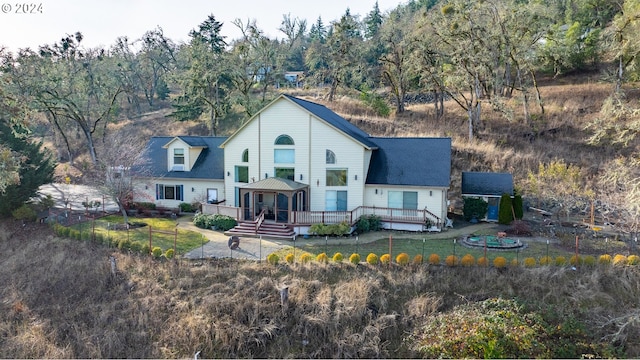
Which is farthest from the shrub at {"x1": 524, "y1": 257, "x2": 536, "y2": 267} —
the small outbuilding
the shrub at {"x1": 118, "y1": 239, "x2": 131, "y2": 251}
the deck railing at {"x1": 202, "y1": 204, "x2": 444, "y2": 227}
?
the shrub at {"x1": 118, "y1": 239, "x2": 131, "y2": 251}

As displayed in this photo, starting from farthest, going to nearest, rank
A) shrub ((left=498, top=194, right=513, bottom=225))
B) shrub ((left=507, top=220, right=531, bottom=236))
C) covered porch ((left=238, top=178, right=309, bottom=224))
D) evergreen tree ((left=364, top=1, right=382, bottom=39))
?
evergreen tree ((left=364, top=1, right=382, bottom=39))
shrub ((left=498, top=194, right=513, bottom=225))
covered porch ((left=238, top=178, right=309, bottom=224))
shrub ((left=507, top=220, right=531, bottom=236))

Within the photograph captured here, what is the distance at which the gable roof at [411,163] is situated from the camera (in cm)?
2180

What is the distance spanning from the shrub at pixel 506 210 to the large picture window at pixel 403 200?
4.94 meters

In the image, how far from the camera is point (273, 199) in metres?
23.3

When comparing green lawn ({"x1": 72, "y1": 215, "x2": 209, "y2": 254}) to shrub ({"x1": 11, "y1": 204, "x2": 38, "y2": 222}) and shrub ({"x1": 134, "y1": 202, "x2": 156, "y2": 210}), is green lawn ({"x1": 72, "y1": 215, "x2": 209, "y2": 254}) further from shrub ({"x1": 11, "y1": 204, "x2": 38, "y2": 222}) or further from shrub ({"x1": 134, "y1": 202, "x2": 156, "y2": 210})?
shrub ({"x1": 11, "y1": 204, "x2": 38, "y2": 222})

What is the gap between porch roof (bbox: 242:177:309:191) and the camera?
69.7ft

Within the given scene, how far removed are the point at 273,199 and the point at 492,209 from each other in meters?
12.8

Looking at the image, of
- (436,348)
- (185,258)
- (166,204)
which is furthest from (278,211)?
(436,348)

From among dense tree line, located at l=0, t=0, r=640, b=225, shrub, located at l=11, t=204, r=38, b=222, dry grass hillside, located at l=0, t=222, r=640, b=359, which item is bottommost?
dry grass hillside, located at l=0, t=222, r=640, b=359

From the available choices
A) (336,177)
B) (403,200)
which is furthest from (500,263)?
(336,177)

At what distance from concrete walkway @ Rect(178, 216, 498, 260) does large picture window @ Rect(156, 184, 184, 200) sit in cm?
384

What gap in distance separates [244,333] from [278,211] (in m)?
10.4

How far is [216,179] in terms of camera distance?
25.5 meters

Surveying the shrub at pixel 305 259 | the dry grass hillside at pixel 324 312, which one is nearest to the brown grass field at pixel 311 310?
the dry grass hillside at pixel 324 312
